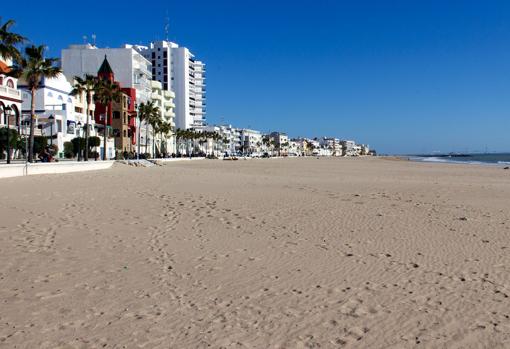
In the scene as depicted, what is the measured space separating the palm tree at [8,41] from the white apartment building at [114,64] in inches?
2536

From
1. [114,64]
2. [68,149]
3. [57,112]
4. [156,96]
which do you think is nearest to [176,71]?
[156,96]

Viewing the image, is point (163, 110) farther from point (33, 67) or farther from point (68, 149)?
point (33, 67)

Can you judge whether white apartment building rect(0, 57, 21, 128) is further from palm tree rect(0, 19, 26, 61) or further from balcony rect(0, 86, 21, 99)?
palm tree rect(0, 19, 26, 61)

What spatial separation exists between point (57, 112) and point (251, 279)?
200ft

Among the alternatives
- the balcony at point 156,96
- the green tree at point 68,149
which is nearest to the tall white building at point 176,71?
the balcony at point 156,96

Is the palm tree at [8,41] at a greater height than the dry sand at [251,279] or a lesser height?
greater

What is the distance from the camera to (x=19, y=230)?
9.88 m

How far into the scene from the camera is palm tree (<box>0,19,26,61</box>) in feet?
97.7

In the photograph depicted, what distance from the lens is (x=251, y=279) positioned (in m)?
6.52

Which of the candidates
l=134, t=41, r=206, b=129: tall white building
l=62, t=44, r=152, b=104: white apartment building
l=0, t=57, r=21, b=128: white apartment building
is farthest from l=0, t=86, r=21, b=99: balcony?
l=134, t=41, r=206, b=129: tall white building

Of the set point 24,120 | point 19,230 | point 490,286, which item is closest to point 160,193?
point 19,230

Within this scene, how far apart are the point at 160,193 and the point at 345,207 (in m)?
7.32

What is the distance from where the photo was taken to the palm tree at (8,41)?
29766 millimetres

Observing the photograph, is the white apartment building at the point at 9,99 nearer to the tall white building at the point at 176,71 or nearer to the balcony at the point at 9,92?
the balcony at the point at 9,92
